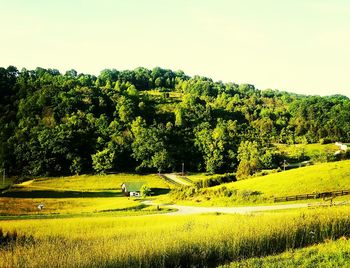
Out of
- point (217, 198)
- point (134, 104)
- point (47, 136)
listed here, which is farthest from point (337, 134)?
point (217, 198)

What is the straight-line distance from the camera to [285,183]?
5447cm

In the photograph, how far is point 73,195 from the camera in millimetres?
83188

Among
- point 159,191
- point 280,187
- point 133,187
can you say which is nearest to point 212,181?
point 280,187

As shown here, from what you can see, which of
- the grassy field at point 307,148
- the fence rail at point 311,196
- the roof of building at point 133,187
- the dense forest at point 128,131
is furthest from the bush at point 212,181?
the grassy field at point 307,148

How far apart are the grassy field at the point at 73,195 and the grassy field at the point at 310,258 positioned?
1769 inches

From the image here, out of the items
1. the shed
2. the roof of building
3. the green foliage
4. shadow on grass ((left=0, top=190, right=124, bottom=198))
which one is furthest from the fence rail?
the green foliage

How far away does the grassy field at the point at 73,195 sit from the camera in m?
63.2

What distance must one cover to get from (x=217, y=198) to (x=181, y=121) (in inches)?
3687

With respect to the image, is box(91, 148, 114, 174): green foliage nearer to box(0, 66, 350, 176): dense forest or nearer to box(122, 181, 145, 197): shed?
box(0, 66, 350, 176): dense forest

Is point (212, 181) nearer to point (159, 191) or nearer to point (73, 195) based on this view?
point (159, 191)

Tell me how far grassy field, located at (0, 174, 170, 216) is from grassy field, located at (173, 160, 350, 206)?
34.6 feet

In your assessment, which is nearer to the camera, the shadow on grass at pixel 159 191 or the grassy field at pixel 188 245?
the grassy field at pixel 188 245

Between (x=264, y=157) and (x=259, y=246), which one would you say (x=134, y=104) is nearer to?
(x=264, y=157)

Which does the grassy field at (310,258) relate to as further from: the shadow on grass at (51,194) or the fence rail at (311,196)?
the shadow on grass at (51,194)
